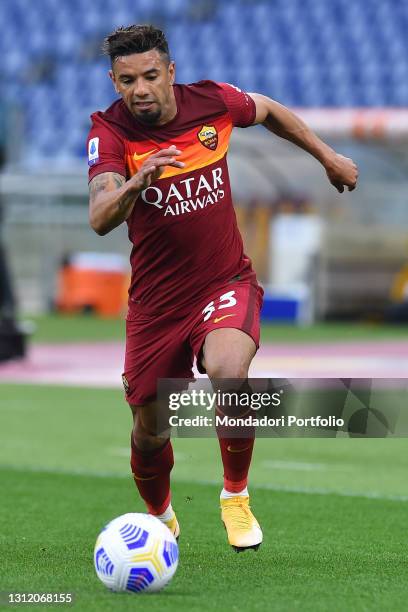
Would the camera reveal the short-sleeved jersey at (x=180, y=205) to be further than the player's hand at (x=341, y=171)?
No

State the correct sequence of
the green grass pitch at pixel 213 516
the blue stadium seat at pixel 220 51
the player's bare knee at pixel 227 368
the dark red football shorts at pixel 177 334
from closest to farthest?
the green grass pitch at pixel 213 516, the player's bare knee at pixel 227 368, the dark red football shorts at pixel 177 334, the blue stadium seat at pixel 220 51

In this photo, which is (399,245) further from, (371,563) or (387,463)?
(371,563)

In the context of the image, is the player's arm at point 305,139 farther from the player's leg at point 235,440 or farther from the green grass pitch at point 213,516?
the green grass pitch at point 213,516

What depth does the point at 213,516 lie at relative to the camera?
6.83 meters

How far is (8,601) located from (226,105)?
2451mm

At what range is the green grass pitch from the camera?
465 centimetres

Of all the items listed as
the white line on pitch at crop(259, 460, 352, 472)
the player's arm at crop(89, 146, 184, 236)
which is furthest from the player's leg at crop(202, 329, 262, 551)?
the white line on pitch at crop(259, 460, 352, 472)

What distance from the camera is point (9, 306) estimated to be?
16.6m

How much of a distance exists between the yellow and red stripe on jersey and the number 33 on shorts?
0.56 meters

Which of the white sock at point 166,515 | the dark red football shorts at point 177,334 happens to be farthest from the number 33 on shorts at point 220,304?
the white sock at point 166,515

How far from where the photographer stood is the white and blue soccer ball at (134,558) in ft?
14.8

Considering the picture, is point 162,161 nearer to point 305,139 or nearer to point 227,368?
point 227,368

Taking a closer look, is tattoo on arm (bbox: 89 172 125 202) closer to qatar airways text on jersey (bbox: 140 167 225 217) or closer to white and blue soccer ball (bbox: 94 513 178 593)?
qatar airways text on jersey (bbox: 140 167 225 217)

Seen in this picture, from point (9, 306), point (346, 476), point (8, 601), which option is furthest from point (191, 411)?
point (9, 306)
